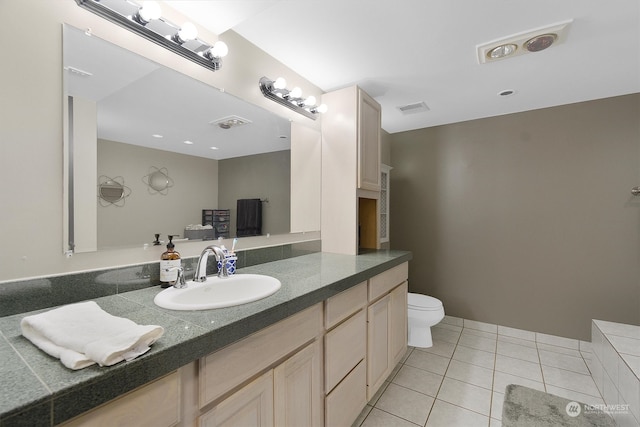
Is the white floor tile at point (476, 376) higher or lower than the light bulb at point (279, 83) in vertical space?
lower

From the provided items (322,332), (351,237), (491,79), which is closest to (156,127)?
(322,332)

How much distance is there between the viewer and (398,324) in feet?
7.17

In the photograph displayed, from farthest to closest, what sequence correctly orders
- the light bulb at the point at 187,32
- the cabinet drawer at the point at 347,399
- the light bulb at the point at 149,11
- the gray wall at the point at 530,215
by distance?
the gray wall at the point at 530,215
the cabinet drawer at the point at 347,399
the light bulb at the point at 187,32
the light bulb at the point at 149,11

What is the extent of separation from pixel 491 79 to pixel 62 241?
288 cm

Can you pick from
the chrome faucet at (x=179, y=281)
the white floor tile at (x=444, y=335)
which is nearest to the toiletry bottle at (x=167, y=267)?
the chrome faucet at (x=179, y=281)

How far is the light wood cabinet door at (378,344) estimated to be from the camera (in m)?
1.78

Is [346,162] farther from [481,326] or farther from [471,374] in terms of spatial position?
[481,326]

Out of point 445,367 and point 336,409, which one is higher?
point 336,409

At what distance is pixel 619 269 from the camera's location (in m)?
2.50

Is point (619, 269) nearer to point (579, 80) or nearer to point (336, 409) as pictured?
point (579, 80)

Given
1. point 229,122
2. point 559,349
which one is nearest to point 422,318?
point 559,349

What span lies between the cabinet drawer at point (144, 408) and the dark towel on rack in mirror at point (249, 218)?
3.42 feet

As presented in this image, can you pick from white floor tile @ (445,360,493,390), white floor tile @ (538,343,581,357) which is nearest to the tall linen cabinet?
white floor tile @ (445,360,493,390)

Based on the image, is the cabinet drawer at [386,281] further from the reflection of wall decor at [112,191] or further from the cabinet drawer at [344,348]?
the reflection of wall decor at [112,191]
